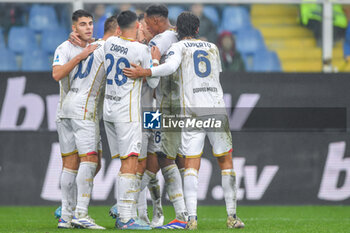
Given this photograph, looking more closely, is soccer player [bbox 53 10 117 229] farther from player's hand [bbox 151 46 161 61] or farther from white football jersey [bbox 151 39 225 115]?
white football jersey [bbox 151 39 225 115]

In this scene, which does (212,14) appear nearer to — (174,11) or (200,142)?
(174,11)

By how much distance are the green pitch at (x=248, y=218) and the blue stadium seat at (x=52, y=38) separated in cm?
276

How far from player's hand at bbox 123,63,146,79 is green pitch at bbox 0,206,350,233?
159cm

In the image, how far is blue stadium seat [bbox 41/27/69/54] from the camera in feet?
41.3

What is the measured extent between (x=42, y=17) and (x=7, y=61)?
0.97 meters

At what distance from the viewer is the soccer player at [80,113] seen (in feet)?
26.6

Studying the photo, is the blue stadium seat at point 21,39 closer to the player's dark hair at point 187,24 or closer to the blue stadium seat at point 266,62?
the blue stadium seat at point 266,62

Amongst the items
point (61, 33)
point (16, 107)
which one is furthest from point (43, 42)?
point (16, 107)

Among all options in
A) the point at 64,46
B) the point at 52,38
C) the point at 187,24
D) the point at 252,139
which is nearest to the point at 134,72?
the point at 187,24

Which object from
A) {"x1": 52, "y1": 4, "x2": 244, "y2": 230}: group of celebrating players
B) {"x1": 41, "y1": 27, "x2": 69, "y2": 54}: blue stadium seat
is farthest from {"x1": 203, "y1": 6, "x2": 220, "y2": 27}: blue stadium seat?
{"x1": 52, "y1": 4, "x2": 244, "y2": 230}: group of celebrating players

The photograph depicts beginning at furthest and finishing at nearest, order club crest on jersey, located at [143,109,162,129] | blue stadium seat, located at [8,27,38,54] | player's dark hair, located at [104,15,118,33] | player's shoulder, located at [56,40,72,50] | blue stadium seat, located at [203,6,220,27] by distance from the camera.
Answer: blue stadium seat, located at [203,6,220,27], blue stadium seat, located at [8,27,38,54], player's dark hair, located at [104,15,118,33], club crest on jersey, located at [143,109,162,129], player's shoulder, located at [56,40,72,50]

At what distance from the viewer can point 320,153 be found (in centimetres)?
1181

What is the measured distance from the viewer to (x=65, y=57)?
820 cm

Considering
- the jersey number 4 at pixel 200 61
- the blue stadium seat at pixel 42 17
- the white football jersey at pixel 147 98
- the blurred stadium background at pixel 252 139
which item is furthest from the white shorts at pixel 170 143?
the blue stadium seat at pixel 42 17
